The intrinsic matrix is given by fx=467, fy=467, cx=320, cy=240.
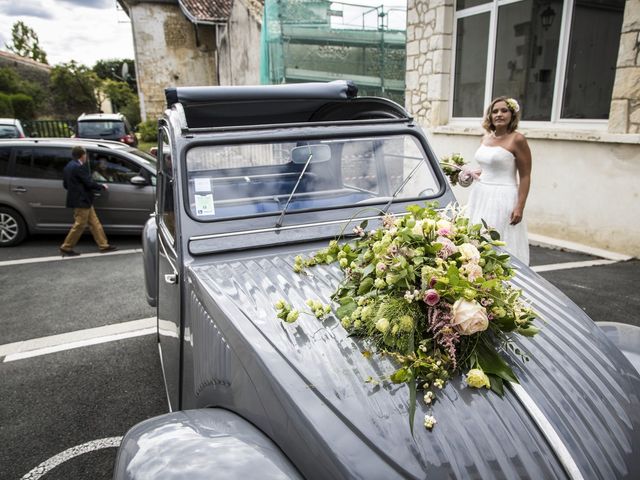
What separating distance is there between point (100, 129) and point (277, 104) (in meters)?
12.3

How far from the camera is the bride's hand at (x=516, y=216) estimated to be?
167 inches

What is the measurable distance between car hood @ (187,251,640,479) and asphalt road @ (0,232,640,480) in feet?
5.68

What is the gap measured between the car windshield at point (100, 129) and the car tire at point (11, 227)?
22.8ft

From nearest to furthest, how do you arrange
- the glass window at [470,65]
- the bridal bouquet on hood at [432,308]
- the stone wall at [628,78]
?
the bridal bouquet on hood at [432,308]
the stone wall at [628,78]
the glass window at [470,65]

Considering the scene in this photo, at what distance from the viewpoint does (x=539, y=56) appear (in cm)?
752

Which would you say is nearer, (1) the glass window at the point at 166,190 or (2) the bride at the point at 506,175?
(1) the glass window at the point at 166,190

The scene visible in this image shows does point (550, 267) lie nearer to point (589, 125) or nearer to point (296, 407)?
point (589, 125)

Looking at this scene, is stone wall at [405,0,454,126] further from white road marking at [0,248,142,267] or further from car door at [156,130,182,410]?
car door at [156,130,182,410]

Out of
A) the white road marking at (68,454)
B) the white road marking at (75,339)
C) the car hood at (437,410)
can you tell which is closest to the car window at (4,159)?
the white road marking at (75,339)

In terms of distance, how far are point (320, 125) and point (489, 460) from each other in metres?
2.06

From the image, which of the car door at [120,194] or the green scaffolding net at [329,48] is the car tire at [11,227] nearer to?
the car door at [120,194]

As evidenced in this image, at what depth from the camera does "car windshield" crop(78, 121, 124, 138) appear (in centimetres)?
1388

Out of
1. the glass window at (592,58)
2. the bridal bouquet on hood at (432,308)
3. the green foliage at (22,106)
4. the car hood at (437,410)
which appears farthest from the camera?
the green foliage at (22,106)

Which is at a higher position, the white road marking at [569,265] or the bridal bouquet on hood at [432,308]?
the bridal bouquet on hood at [432,308]
